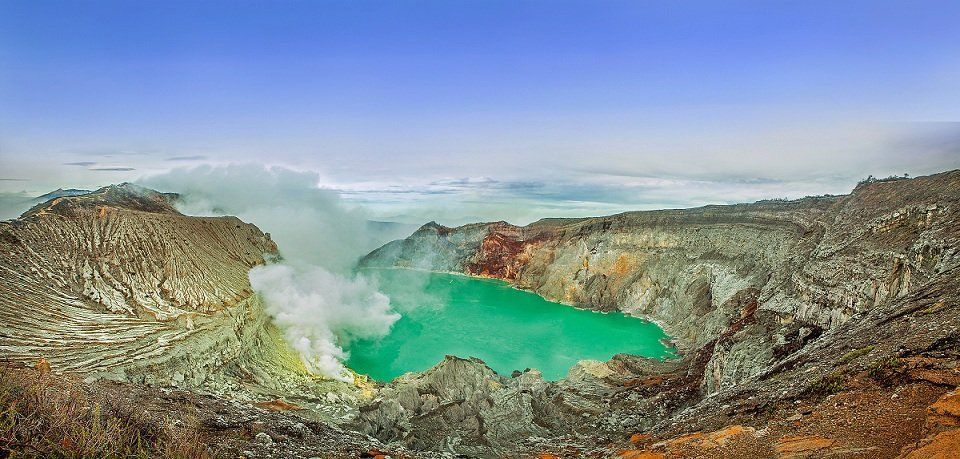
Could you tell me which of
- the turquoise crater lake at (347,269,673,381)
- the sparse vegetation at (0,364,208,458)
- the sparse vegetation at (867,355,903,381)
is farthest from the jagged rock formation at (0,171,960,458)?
the turquoise crater lake at (347,269,673,381)

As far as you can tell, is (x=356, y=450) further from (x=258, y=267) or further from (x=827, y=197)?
(x=827, y=197)

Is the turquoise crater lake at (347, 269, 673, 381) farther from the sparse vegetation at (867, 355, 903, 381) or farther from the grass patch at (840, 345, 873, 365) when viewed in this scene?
the sparse vegetation at (867, 355, 903, 381)

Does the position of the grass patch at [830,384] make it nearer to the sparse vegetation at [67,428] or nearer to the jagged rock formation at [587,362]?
the jagged rock formation at [587,362]

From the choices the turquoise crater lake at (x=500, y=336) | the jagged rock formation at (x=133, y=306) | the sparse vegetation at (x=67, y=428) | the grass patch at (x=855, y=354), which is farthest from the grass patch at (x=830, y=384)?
the turquoise crater lake at (x=500, y=336)

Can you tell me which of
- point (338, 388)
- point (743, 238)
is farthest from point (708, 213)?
point (338, 388)

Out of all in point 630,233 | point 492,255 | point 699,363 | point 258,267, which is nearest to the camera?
point 699,363

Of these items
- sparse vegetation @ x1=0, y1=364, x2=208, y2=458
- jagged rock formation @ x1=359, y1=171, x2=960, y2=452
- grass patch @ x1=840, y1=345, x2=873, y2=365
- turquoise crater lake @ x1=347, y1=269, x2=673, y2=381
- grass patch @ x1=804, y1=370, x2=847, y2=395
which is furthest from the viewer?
turquoise crater lake @ x1=347, y1=269, x2=673, y2=381
